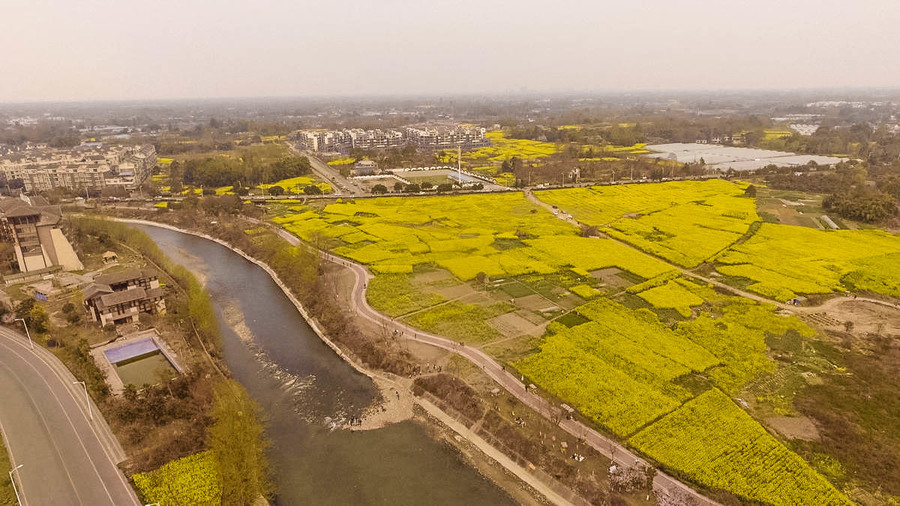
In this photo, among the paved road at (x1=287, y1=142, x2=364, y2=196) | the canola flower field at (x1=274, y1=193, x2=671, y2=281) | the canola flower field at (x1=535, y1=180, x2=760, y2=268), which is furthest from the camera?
the paved road at (x1=287, y1=142, x2=364, y2=196)

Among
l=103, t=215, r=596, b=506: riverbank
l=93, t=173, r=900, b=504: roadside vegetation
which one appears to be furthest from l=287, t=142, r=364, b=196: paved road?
l=103, t=215, r=596, b=506: riverbank

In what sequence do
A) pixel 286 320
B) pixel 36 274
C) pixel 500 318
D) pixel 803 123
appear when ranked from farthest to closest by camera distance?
pixel 803 123 → pixel 36 274 → pixel 286 320 → pixel 500 318

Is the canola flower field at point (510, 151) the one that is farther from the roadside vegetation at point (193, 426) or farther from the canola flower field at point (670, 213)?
the roadside vegetation at point (193, 426)

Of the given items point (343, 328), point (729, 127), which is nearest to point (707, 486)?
point (343, 328)

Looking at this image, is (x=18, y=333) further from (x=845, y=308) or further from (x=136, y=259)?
(x=845, y=308)

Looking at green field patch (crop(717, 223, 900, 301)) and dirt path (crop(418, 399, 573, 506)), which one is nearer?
dirt path (crop(418, 399, 573, 506))

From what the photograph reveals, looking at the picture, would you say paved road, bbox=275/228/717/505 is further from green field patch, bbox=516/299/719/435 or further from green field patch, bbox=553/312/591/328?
green field patch, bbox=553/312/591/328
